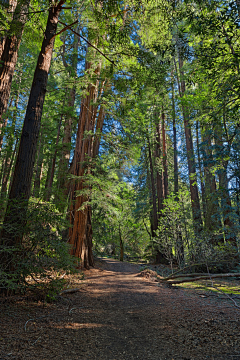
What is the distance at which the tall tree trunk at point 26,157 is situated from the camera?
3.86 metres

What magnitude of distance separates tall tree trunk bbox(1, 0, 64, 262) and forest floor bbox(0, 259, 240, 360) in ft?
3.87

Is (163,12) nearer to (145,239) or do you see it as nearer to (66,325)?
(66,325)

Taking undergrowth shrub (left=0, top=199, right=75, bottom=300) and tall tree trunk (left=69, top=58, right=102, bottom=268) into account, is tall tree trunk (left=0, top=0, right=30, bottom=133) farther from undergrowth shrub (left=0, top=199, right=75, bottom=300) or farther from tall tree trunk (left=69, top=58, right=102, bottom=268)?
undergrowth shrub (left=0, top=199, right=75, bottom=300)

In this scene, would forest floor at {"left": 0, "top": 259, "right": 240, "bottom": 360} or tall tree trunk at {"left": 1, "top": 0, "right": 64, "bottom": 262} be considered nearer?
forest floor at {"left": 0, "top": 259, "right": 240, "bottom": 360}

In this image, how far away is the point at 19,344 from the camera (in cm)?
246

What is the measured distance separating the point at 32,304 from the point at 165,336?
243cm

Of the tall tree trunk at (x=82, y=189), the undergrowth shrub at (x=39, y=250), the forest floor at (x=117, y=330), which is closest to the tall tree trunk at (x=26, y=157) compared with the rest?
the undergrowth shrub at (x=39, y=250)

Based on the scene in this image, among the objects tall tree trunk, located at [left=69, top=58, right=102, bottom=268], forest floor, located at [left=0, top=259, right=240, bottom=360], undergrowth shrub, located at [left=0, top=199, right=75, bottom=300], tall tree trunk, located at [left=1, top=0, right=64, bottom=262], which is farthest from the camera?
tall tree trunk, located at [left=69, top=58, right=102, bottom=268]

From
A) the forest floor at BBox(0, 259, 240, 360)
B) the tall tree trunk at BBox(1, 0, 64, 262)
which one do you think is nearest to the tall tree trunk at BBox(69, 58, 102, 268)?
the tall tree trunk at BBox(1, 0, 64, 262)

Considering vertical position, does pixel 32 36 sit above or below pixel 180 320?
above

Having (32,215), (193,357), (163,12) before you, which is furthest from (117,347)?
(163,12)

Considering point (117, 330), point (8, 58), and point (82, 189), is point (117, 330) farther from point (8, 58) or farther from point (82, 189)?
point (8, 58)

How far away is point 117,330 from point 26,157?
12.4 feet

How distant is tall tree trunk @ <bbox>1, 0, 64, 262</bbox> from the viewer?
12.7 feet
